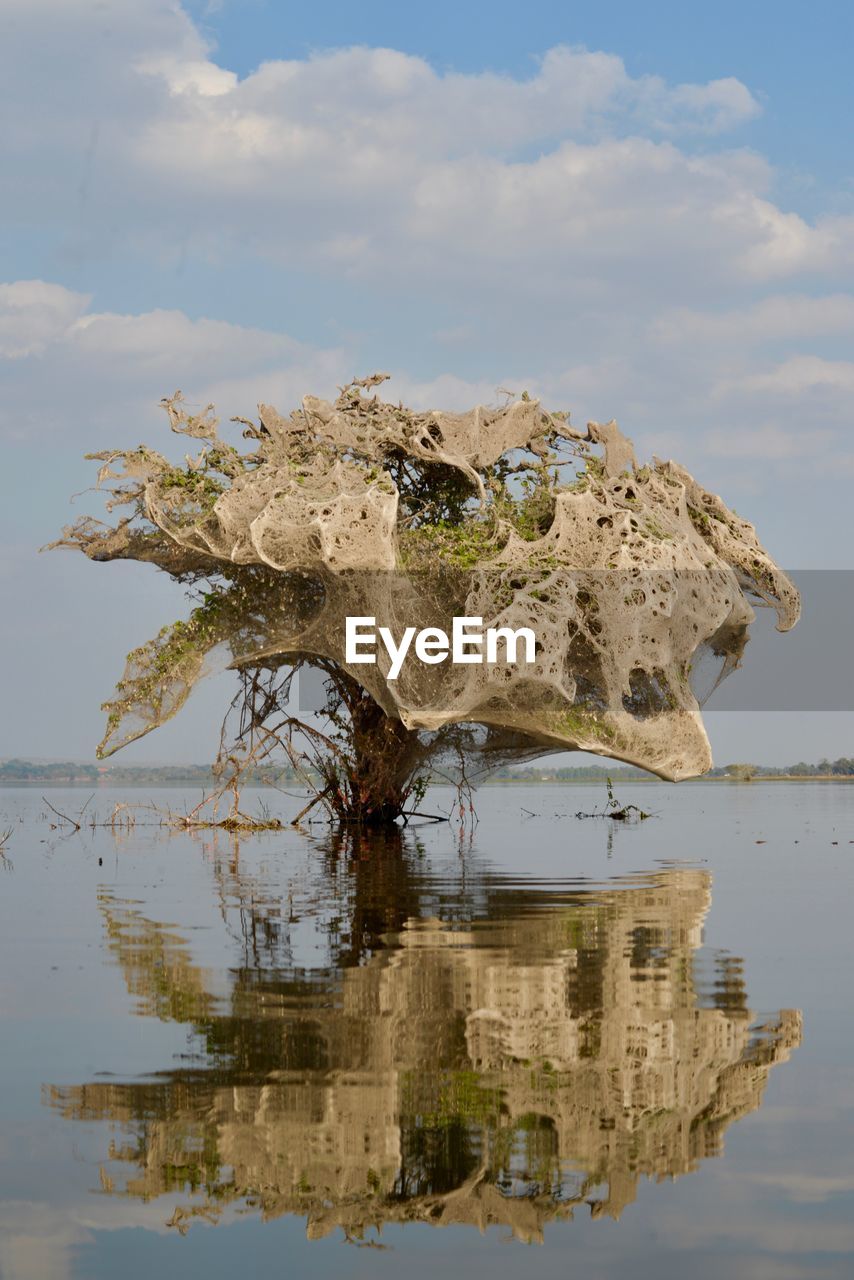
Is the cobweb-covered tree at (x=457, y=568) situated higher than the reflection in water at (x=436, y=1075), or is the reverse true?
the cobweb-covered tree at (x=457, y=568)

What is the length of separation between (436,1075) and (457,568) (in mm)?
13358

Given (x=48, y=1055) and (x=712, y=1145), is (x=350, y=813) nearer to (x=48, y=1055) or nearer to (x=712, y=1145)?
(x=48, y=1055)

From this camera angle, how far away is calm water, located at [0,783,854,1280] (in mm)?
4500

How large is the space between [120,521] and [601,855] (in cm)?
927

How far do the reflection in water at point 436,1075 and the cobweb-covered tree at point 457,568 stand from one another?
26.8 feet

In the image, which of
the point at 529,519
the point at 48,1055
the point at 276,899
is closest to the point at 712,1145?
the point at 48,1055

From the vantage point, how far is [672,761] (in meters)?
19.7

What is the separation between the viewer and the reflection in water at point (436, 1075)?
494cm
